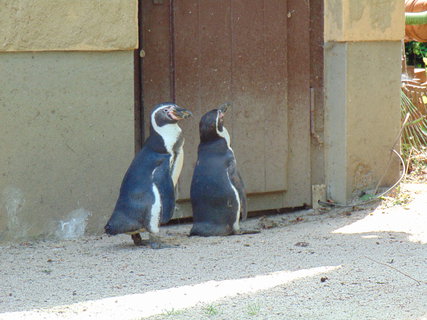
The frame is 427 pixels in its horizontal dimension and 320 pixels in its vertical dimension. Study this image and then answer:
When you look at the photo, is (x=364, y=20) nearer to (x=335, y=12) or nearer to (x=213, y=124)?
(x=335, y=12)

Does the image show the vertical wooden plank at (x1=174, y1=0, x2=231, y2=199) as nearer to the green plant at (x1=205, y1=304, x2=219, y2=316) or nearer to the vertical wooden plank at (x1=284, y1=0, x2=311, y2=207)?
the vertical wooden plank at (x1=284, y1=0, x2=311, y2=207)

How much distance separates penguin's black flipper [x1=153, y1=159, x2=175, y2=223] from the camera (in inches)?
247

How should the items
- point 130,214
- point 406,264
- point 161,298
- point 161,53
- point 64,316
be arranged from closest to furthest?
point 64,316
point 161,298
point 406,264
point 130,214
point 161,53

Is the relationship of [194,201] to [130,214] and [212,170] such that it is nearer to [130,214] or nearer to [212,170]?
[212,170]

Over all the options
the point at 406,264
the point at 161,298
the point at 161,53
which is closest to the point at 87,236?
the point at 161,53

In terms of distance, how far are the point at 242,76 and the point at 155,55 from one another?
83 centimetres

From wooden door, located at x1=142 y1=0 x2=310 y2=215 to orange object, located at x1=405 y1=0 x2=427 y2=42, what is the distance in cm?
379

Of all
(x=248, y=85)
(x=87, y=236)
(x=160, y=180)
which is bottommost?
(x=87, y=236)

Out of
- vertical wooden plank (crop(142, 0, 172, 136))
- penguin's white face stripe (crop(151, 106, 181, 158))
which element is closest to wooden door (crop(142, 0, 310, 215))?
vertical wooden plank (crop(142, 0, 172, 136))

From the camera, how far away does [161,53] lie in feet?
24.1

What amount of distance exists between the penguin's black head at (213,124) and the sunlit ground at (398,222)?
4.24 ft

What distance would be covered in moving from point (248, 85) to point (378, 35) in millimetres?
1406

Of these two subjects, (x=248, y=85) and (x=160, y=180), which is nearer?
(x=160, y=180)

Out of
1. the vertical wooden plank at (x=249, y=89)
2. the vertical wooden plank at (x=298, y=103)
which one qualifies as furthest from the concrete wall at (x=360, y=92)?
the vertical wooden plank at (x=249, y=89)
